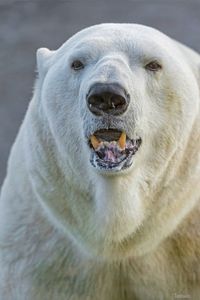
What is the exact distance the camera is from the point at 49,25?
11.7 metres

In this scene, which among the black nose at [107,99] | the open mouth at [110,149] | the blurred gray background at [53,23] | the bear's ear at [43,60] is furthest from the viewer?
the blurred gray background at [53,23]

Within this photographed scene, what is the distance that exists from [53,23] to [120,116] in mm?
7307

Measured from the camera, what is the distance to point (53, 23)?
11797mm

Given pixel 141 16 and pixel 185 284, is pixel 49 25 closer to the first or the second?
pixel 141 16

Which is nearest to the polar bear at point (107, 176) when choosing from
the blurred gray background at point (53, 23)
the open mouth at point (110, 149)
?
the open mouth at point (110, 149)

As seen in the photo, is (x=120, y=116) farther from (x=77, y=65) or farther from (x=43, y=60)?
(x=43, y=60)

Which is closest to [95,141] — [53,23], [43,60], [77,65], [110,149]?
[110,149]

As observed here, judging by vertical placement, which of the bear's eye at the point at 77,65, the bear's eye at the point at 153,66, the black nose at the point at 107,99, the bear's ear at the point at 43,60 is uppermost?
the bear's ear at the point at 43,60

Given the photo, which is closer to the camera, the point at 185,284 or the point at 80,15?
the point at 185,284

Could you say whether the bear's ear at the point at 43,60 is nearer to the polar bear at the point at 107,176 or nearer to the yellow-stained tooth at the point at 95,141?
the polar bear at the point at 107,176

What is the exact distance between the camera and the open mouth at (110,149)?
4645 millimetres

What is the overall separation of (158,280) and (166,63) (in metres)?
0.96

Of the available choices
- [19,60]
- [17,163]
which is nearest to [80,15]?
[19,60]

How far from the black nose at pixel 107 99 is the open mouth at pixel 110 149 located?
3.7 inches
